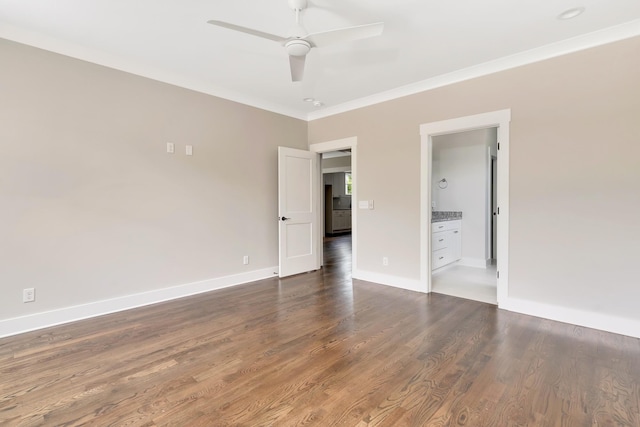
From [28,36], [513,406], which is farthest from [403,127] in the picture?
[28,36]

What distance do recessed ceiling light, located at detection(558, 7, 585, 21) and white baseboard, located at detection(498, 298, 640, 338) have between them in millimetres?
2594

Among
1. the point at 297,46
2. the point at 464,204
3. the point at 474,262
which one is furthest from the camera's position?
the point at 464,204

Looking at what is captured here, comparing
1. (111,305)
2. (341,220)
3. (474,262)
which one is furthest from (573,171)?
(341,220)

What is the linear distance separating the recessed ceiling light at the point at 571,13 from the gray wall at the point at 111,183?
3579 mm

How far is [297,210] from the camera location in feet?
15.8

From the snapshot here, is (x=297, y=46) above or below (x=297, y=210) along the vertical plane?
above

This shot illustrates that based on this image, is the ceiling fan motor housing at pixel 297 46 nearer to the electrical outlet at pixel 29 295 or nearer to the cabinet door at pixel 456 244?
the electrical outlet at pixel 29 295

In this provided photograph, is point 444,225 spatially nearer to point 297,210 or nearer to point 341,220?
point 297,210

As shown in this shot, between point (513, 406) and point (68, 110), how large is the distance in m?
4.35

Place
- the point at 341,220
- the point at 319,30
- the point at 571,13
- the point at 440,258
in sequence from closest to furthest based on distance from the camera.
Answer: the point at 571,13 → the point at 319,30 → the point at 440,258 → the point at 341,220

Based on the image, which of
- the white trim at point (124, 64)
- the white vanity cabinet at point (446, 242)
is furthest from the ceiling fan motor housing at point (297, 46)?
the white vanity cabinet at point (446, 242)

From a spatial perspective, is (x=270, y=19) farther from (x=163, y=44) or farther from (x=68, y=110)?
(x=68, y=110)

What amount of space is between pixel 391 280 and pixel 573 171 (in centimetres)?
238

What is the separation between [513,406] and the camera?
1691 mm
